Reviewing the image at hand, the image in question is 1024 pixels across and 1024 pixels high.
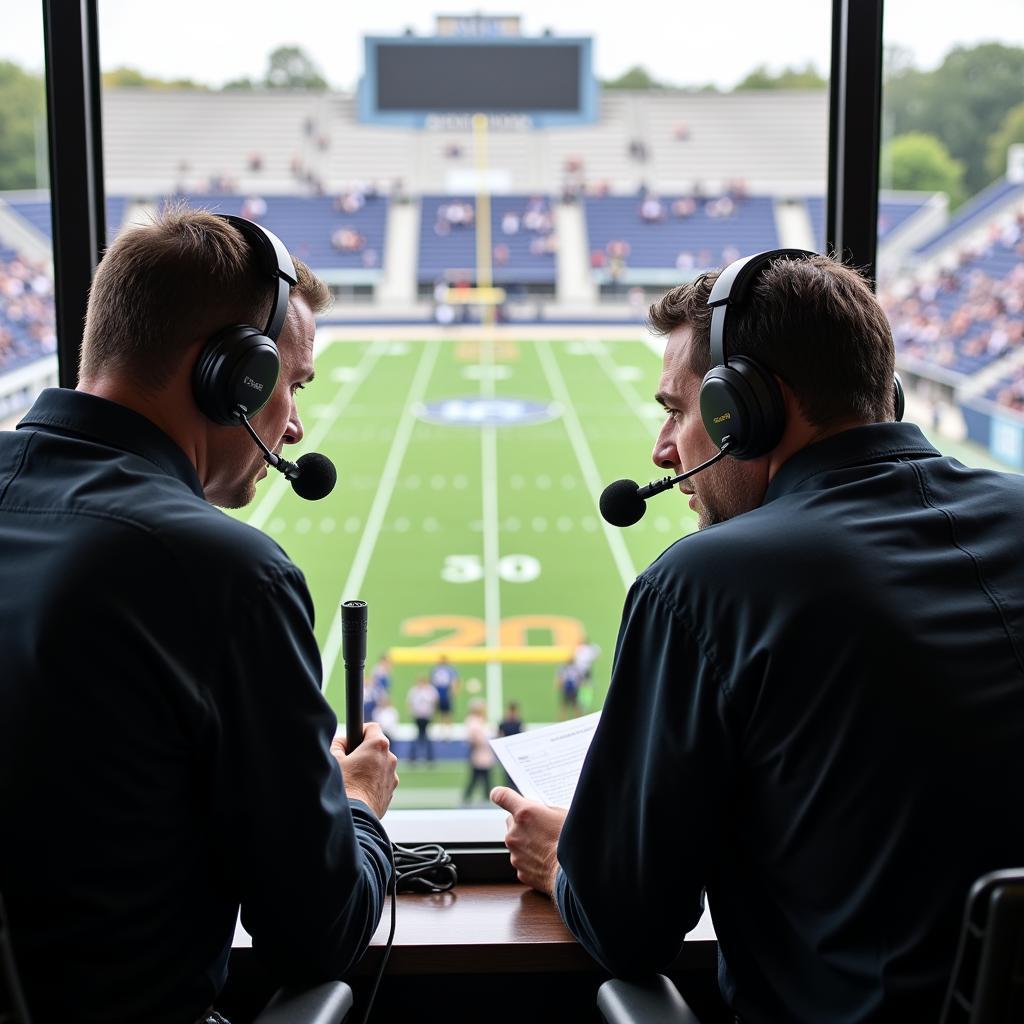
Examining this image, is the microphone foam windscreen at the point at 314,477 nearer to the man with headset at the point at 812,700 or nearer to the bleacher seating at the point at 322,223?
the man with headset at the point at 812,700

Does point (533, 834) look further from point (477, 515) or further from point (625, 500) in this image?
point (477, 515)

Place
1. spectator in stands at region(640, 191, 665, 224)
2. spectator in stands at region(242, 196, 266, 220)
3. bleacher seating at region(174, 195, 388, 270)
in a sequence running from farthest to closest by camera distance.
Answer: spectator in stands at region(640, 191, 665, 224)
spectator in stands at region(242, 196, 266, 220)
bleacher seating at region(174, 195, 388, 270)

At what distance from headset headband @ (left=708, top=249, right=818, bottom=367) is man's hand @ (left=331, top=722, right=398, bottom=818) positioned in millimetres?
498

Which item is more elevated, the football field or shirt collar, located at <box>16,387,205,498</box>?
shirt collar, located at <box>16,387,205,498</box>

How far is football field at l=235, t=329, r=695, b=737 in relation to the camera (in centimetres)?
1027

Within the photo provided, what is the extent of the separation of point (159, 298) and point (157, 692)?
1.05 feet

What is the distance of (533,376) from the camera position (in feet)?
64.2

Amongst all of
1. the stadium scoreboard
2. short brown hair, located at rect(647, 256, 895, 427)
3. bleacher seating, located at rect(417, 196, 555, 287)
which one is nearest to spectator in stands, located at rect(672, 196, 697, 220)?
bleacher seating, located at rect(417, 196, 555, 287)

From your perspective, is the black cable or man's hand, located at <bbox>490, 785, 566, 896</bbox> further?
the black cable

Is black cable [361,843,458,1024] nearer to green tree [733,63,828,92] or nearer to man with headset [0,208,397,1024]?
man with headset [0,208,397,1024]

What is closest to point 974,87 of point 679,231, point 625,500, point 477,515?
point 477,515

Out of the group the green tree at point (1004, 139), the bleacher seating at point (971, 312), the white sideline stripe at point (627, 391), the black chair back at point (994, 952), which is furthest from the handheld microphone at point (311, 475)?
the bleacher seating at point (971, 312)

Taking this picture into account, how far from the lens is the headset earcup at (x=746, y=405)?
36.3 inches

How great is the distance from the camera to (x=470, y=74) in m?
11.4
